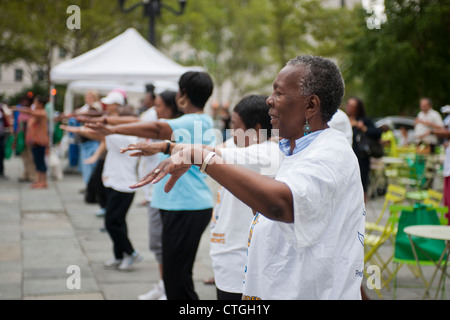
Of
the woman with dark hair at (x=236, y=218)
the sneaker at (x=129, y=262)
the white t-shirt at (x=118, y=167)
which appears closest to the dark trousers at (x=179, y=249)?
the woman with dark hair at (x=236, y=218)

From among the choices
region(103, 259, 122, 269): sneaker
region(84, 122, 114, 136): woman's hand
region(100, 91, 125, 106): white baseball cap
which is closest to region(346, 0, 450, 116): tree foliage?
region(100, 91, 125, 106): white baseball cap

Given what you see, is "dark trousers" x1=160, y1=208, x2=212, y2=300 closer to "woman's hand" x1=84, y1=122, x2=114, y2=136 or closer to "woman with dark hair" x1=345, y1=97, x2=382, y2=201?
"woman's hand" x1=84, y1=122, x2=114, y2=136

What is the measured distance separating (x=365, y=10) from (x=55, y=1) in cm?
1440

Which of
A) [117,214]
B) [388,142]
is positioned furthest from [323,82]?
[388,142]

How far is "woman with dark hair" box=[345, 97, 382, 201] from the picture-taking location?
8.27 m

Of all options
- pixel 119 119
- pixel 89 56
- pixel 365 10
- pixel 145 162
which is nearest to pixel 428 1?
pixel 365 10

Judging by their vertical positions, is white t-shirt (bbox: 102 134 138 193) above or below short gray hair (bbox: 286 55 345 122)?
below

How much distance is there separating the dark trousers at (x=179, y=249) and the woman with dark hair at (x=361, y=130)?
4157mm

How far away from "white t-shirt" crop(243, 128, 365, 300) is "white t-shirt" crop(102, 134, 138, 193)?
14.1ft

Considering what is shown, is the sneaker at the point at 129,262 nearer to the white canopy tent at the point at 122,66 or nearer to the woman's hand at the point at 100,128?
the woman's hand at the point at 100,128

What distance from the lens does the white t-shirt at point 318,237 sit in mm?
1771

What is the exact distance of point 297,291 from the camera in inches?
74.9

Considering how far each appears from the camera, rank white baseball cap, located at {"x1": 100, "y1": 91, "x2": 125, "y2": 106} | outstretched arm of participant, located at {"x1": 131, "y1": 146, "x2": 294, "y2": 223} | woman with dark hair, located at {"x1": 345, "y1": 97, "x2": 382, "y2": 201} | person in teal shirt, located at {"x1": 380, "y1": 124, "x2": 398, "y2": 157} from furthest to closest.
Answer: person in teal shirt, located at {"x1": 380, "y1": 124, "x2": 398, "y2": 157} → woman with dark hair, located at {"x1": 345, "y1": 97, "x2": 382, "y2": 201} → white baseball cap, located at {"x1": 100, "y1": 91, "x2": 125, "y2": 106} → outstretched arm of participant, located at {"x1": 131, "y1": 146, "x2": 294, "y2": 223}
